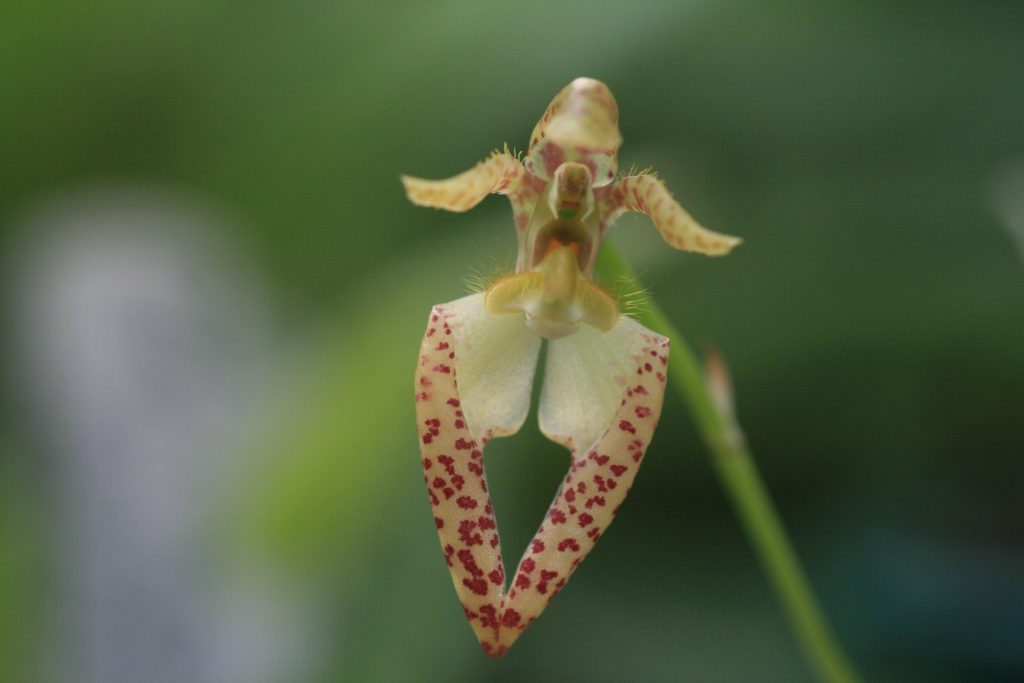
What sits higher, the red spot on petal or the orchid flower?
the orchid flower

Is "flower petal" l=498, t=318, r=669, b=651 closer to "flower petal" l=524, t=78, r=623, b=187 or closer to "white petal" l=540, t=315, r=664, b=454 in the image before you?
"white petal" l=540, t=315, r=664, b=454

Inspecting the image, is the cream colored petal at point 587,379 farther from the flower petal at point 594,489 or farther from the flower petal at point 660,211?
the flower petal at point 660,211

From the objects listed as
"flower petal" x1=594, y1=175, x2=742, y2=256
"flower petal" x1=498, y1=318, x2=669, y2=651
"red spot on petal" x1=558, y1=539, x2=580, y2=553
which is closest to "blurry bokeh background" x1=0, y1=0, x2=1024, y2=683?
"flower petal" x1=594, y1=175, x2=742, y2=256

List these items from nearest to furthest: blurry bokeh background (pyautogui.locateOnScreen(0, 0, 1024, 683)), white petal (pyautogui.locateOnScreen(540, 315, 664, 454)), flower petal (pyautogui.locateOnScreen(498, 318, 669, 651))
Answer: flower petal (pyautogui.locateOnScreen(498, 318, 669, 651))
white petal (pyautogui.locateOnScreen(540, 315, 664, 454))
blurry bokeh background (pyautogui.locateOnScreen(0, 0, 1024, 683))

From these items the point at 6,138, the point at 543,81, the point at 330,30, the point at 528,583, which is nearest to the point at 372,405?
the point at 543,81

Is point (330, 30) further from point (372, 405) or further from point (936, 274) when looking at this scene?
point (936, 274)

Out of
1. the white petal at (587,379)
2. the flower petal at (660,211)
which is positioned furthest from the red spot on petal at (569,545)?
the flower petal at (660,211)

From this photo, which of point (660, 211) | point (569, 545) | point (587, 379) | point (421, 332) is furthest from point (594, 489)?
point (421, 332)

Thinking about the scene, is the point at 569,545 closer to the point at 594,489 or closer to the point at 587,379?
the point at 594,489
